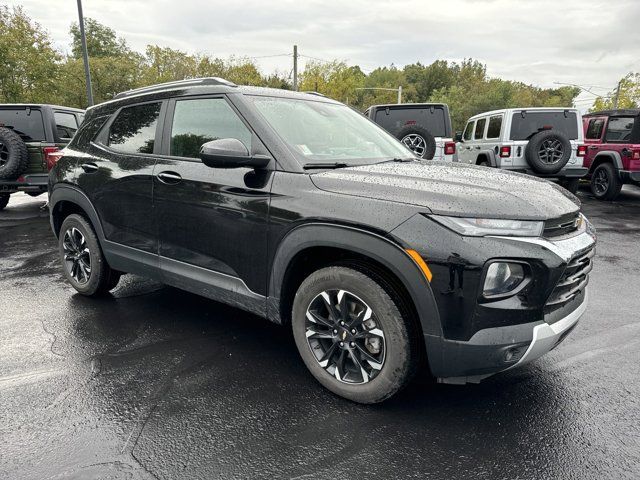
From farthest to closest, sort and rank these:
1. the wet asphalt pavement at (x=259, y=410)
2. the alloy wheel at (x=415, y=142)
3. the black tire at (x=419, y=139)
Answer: the alloy wheel at (x=415, y=142) < the black tire at (x=419, y=139) < the wet asphalt pavement at (x=259, y=410)

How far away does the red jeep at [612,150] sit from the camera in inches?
408

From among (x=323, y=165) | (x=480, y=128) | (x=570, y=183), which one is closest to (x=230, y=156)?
(x=323, y=165)

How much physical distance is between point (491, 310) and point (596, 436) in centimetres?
92

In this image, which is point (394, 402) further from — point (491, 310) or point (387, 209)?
point (387, 209)

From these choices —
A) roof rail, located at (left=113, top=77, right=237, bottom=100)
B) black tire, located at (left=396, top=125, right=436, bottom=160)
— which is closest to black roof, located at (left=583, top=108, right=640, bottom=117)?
black tire, located at (left=396, top=125, right=436, bottom=160)

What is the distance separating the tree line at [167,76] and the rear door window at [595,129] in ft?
76.1

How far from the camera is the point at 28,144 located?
855cm

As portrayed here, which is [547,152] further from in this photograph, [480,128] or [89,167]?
[89,167]

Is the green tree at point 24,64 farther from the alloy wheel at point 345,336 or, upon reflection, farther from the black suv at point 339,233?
the alloy wheel at point 345,336

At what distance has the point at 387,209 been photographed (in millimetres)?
2389

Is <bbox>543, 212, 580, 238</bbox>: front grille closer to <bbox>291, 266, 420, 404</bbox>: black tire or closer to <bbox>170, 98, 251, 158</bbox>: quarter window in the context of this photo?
<bbox>291, 266, 420, 404</bbox>: black tire

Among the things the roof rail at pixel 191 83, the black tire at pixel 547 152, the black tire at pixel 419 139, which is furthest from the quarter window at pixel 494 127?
the roof rail at pixel 191 83

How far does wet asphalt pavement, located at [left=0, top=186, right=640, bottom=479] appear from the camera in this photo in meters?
2.20

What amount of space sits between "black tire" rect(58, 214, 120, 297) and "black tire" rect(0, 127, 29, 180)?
460 cm
